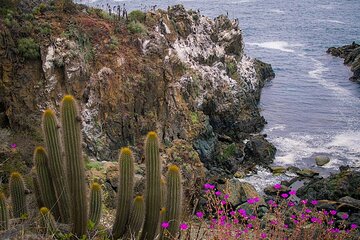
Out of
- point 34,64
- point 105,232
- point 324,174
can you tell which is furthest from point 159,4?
point 105,232

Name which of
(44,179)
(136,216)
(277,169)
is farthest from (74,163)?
(277,169)

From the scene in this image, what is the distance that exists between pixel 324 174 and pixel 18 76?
14.5 metres

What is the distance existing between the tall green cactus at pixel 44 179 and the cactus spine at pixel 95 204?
20.0 inches

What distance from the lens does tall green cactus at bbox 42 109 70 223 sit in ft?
18.8

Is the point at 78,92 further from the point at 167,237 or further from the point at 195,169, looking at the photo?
the point at 167,237

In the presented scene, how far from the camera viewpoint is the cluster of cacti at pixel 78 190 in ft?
18.3

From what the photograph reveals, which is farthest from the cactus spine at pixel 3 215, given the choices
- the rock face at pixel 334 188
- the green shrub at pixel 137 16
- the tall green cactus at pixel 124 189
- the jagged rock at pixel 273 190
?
the green shrub at pixel 137 16

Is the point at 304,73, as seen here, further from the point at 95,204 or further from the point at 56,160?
the point at 56,160

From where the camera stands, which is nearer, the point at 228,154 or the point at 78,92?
the point at 78,92

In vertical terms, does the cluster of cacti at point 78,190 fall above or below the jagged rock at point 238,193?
above

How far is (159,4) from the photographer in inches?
1713

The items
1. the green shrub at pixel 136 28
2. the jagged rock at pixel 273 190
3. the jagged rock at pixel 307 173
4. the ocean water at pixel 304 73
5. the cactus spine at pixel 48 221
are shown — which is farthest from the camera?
the ocean water at pixel 304 73

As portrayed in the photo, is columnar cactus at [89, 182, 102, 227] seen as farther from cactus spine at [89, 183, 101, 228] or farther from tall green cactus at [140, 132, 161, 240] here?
tall green cactus at [140, 132, 161, 240]

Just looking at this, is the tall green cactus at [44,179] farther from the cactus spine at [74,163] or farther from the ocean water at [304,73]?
the ocean water at [304,73]
